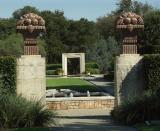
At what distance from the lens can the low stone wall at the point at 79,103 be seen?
21562 mm

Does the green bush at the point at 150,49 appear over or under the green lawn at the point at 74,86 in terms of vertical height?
over

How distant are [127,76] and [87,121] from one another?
8.43 ft

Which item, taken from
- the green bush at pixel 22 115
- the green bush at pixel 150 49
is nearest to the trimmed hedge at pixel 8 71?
the green bush at pixel 22 115

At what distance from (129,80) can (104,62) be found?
5095cm

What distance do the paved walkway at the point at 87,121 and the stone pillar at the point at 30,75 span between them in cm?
136

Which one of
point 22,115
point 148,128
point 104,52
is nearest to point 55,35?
point 104,52

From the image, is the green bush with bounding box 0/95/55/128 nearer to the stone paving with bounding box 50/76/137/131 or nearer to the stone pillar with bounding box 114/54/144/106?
the stone paving with bounding box 50/76/137/131

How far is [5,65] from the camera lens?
18.2 meters

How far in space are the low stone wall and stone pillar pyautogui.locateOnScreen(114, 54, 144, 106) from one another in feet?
11.1

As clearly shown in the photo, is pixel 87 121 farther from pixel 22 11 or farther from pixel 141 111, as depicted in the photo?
pixel 22 11

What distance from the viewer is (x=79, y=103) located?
2167cm

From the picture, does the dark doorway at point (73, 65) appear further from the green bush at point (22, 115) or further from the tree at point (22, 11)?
the green bush at point (22, 115)

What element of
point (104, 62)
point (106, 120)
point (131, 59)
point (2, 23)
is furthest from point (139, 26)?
point (2, 23)

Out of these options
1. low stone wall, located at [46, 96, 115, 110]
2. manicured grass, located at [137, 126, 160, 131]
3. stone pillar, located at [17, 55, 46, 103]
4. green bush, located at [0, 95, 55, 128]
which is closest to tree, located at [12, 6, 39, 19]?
low stone wall, located at [46, 96, 115, 110]
